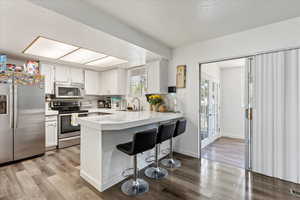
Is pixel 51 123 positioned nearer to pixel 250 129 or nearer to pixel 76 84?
pixel 76 84

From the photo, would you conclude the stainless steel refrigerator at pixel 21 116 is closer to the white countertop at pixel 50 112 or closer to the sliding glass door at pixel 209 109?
the white countertop at pixel 50 112

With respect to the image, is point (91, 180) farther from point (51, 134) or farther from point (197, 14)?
point (197, 14)

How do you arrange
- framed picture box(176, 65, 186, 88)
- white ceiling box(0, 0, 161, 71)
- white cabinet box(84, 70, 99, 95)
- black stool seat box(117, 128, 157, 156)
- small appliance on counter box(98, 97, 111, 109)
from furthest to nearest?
small appliance on counter box(98, 97, 111, 109) < white cabinet box(84, 70, 99, 95) < framed picture box(176, 65, 186, 88) < black stool seat box(117, 128, 157, 156) < white ceiling box(0, 0, 161, 71)

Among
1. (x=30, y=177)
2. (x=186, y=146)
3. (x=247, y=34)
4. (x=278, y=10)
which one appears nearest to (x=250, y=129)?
(x=186, y=146)

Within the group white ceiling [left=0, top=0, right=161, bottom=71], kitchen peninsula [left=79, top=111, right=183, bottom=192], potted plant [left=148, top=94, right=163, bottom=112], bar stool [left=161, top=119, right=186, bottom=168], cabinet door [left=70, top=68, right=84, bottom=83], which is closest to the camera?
white ceiling [left=0, top=0, right=161, bottom=71]

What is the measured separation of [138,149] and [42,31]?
215 cm

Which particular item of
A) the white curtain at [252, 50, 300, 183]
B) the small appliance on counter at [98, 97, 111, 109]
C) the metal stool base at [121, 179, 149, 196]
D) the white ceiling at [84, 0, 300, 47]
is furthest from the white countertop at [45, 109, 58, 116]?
the white curtain at [252, 50, 300, 183]

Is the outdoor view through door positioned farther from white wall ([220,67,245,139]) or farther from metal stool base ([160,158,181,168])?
metal stool base ([160,158,181,168])

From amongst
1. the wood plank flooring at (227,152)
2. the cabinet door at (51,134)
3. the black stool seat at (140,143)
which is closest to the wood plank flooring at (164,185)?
the wood plank flooring at (227,152)

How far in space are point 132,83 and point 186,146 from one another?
2.43 m

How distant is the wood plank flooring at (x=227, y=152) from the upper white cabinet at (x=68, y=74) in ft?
13.8

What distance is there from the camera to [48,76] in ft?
12.4

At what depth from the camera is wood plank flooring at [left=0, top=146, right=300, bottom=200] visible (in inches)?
74.1

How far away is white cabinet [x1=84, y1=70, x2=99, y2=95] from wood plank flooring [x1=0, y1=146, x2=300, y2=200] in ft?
8.17
